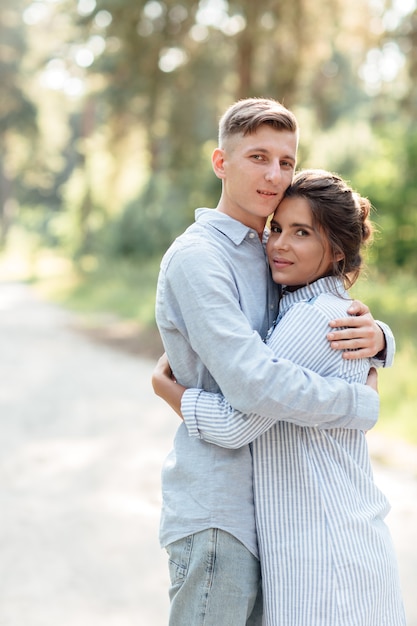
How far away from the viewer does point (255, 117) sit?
2.16 metres

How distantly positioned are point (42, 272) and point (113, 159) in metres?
9.45

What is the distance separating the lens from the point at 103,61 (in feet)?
52.0

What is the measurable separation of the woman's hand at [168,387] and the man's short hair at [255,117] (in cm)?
67

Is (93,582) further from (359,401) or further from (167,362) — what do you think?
(359,401)

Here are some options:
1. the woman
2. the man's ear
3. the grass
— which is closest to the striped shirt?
the woman

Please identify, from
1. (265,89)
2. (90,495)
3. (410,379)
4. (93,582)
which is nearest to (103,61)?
(265,89)

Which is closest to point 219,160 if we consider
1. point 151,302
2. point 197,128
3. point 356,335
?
point 356,335

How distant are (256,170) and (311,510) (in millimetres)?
900

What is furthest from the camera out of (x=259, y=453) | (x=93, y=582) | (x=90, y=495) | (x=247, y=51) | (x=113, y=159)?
(x=113, y=159)

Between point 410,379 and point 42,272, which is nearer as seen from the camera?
point 410,379

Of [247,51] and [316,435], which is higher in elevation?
[247,51]

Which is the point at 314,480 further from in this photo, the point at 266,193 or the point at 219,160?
the point at 219,160

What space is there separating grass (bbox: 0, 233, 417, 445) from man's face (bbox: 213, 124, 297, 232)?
0.59 meters

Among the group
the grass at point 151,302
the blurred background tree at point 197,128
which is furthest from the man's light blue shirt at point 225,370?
the blurred background tree at point 197,128
